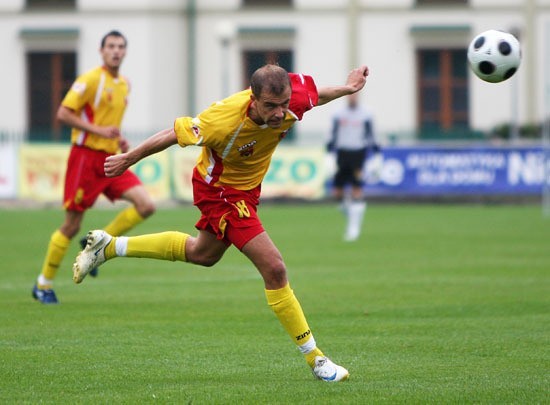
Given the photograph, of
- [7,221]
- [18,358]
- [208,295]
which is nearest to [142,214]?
[208,295]

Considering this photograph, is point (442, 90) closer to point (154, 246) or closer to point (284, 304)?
point (154, 246)

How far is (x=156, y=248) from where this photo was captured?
876 cm

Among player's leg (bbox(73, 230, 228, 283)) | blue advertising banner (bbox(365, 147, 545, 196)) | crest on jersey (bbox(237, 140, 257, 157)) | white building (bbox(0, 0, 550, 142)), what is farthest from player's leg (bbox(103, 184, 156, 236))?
white building (bbox(0, 0, 550, 142))

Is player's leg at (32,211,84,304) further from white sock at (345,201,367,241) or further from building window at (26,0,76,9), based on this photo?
building window at (26,0,76,9)

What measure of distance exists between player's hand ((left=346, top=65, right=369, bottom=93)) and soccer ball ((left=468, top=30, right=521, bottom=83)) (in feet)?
3.98

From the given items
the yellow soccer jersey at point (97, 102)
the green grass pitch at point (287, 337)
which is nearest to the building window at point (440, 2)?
the green grass pitch at point (287, 337)

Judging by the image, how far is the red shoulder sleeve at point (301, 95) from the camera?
26.2ft

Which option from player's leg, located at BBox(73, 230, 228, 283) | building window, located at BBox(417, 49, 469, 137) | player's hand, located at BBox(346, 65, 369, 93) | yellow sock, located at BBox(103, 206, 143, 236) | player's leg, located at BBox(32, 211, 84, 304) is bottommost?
player's leg, located at BBox(32, 211, 84, 304)

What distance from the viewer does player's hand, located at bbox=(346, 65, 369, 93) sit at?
857cm

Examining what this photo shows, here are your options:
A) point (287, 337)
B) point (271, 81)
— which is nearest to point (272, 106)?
point (271, 81)

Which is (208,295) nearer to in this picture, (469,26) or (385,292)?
(385,292)

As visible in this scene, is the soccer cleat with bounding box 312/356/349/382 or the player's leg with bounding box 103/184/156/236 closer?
the soccer cleat with bounding box 312/356/349/382

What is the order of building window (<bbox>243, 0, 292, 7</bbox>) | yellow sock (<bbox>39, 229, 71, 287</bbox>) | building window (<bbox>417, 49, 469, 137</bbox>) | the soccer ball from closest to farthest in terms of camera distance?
the soccer ball, yellow sock (<bbox>39, 229, 71, 287</bbox>), building window (<bbox>417, 49, 469, 137</bbox>), building window (<bbox>243, 0, 292, 7</bbox>)

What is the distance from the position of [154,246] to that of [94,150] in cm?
353
